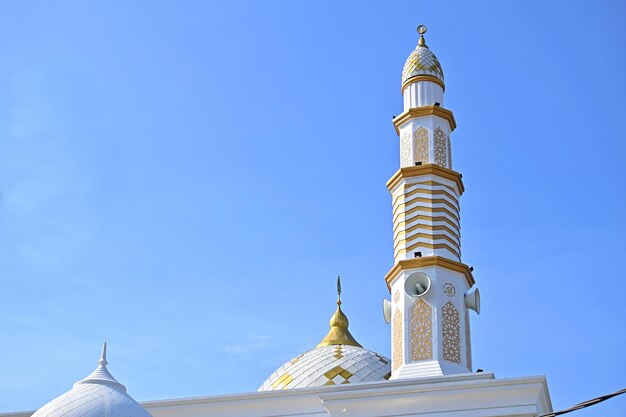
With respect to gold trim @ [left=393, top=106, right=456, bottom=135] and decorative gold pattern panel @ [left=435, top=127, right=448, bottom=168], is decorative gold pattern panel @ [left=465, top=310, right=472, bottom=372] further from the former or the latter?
gold trim @ [left=393, top=106, right=456, bottom=135]

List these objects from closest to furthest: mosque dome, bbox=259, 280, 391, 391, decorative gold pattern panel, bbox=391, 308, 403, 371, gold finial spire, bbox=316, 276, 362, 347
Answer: decorative gold pattern panel, bbox=391, 308, 403, 371 → mosque dome, bbox=259, 280, 391, 391 → gold finial spire, bbox=316, 276, 362, 347

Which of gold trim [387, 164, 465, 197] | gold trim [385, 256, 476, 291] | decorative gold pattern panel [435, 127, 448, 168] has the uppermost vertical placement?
decorative gold pattern panel [435, 127, 448, 168]

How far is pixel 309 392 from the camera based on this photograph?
1411 cm

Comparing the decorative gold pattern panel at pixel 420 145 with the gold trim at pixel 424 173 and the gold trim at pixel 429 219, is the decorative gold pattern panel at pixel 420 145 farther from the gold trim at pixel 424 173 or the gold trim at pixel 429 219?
the gold trim at pixel 429 219

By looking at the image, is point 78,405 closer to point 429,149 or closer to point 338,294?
point 429,149

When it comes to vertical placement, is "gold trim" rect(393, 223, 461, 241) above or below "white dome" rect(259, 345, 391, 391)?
above

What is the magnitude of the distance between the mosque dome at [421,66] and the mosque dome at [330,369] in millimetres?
4703

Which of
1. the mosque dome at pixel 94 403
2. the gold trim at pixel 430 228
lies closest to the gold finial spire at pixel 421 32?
the gold trim at pixel 430 228

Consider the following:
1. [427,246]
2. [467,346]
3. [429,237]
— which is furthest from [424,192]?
[467,346]

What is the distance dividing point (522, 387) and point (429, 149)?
4.75m

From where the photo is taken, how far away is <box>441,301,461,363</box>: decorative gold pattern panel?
589 inches

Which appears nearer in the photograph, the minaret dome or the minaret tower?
the minaret tower

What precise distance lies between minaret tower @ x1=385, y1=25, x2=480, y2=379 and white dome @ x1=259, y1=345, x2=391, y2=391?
2.10 metres

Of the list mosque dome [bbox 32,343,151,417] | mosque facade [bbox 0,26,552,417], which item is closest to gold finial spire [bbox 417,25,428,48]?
mosque facade [bbox 0,26,552,417]
